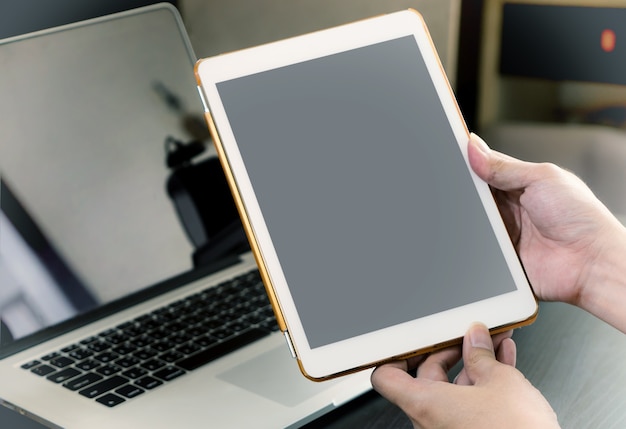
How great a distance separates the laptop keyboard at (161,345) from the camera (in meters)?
0.71

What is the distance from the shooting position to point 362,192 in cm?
65

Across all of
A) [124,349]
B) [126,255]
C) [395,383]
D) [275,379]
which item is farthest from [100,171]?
[395,383]

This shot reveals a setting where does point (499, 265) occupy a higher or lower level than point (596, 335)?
higher

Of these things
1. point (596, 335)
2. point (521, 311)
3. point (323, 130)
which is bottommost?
point (596, 335)

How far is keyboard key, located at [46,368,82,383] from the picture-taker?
2.35ft

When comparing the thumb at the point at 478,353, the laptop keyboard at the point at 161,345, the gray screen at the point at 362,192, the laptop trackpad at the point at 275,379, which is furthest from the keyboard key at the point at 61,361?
the thumb at the point at 478,353

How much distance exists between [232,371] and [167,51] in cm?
37

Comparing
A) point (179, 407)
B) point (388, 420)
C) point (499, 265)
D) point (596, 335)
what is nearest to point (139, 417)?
point (179, 407)

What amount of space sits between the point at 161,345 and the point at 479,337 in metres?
0.30

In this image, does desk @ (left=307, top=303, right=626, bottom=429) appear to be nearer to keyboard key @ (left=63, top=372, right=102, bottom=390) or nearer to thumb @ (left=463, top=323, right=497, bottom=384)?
thumb @ (left=463, top=323, right=497, bottom=384)

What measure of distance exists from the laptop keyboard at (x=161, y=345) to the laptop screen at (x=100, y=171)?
0.17 feet

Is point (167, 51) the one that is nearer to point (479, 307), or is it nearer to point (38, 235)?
point (38, 235)

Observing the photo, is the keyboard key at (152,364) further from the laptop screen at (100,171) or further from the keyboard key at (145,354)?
the laptop screen at (100,171)

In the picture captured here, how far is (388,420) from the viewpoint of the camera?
68cm
